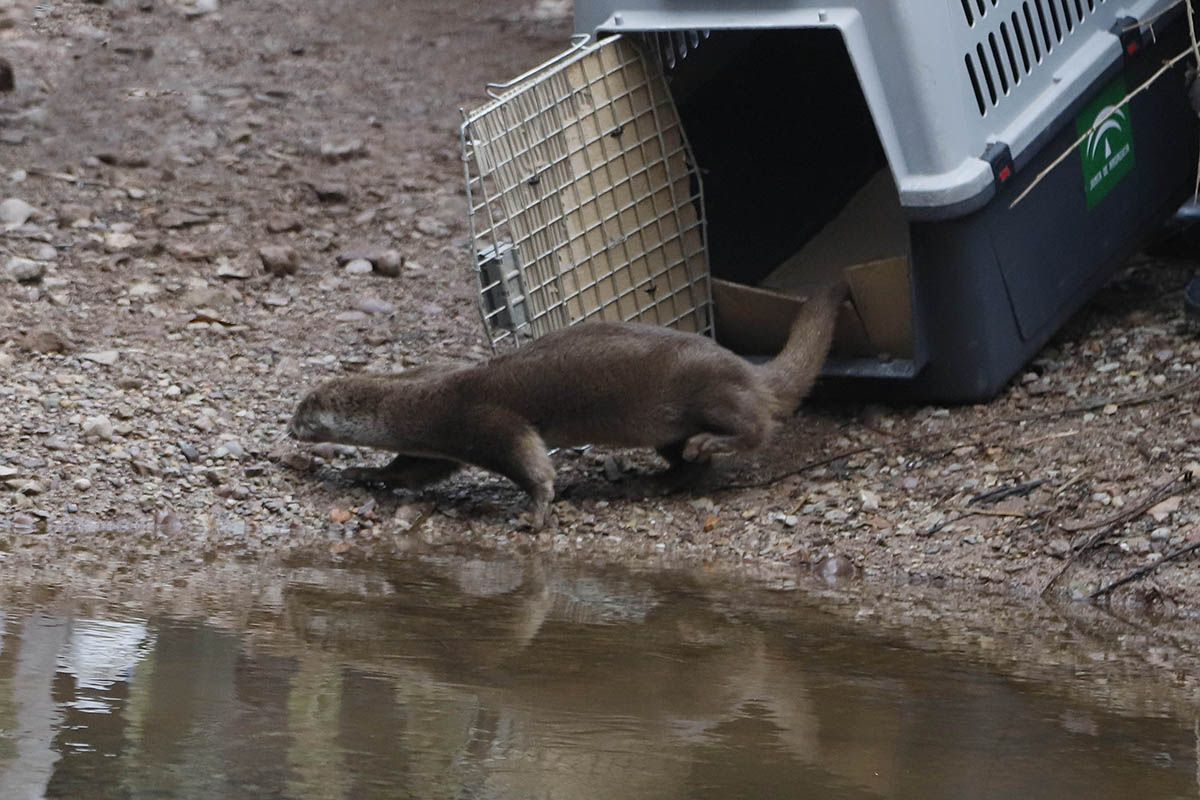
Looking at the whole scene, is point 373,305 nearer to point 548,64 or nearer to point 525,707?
point 548,64

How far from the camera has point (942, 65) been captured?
430cm

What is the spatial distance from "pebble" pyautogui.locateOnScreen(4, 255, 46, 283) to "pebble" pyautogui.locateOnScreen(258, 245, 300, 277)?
709mm

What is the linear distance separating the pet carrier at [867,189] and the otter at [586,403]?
0.81ft

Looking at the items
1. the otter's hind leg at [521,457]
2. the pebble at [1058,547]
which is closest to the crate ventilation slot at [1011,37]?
the pebble at [1058,547]

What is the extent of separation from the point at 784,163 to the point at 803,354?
1.11 metres

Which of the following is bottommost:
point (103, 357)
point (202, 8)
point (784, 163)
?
point (103, 357)

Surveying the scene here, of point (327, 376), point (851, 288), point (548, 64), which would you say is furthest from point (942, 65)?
point (327, 376)

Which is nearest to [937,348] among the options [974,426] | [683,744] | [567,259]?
[974,426]

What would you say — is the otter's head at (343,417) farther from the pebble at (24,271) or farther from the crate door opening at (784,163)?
the pebble at (24,271)

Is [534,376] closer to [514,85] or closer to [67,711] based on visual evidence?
[514,85]

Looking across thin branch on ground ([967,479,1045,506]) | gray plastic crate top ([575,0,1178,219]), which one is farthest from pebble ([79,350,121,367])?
thin branch on ground ([967,479,1045,506])

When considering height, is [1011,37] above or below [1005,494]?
above

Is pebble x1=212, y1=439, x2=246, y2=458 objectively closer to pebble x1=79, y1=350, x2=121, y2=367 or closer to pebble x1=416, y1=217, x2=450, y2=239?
pebble x1=79, y1=350, x2=121, y2=367

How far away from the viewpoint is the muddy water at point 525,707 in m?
2.54
